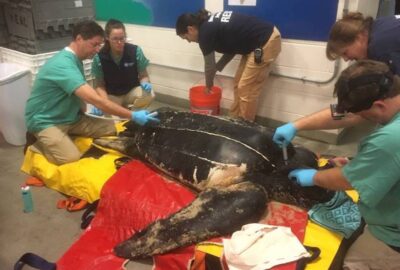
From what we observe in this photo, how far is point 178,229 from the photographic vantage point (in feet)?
5.88

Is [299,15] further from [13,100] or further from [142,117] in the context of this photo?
[13,100]

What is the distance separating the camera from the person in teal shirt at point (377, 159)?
3.79 feet

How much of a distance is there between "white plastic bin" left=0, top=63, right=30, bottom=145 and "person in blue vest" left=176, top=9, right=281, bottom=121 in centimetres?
140

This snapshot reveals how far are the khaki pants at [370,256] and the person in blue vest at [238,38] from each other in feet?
6.06

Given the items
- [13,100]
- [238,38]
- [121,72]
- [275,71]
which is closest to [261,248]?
[238,38]

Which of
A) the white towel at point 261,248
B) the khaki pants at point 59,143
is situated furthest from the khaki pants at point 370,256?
the khaki pants at point 59,143

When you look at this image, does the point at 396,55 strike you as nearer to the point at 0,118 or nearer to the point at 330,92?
the point at 330,92

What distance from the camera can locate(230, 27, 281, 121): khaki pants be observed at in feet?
9.82

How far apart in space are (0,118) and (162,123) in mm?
1642

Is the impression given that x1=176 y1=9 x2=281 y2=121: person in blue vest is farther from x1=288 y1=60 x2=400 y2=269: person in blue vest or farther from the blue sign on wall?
x1=288 y1=60 x2=400 y2=269: person in blue vest

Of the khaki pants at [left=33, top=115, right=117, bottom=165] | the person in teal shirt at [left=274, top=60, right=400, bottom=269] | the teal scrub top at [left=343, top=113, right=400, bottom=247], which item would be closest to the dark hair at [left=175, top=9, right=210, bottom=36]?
the khaki pants at [left=33, top=115, right=117, bottom=165]

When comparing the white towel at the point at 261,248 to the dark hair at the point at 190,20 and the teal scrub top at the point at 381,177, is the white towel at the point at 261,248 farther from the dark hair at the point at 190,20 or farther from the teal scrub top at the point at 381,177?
the dark hair at the point at 190,20

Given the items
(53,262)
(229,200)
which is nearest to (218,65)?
(229,200)

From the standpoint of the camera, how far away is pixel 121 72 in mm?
3215
